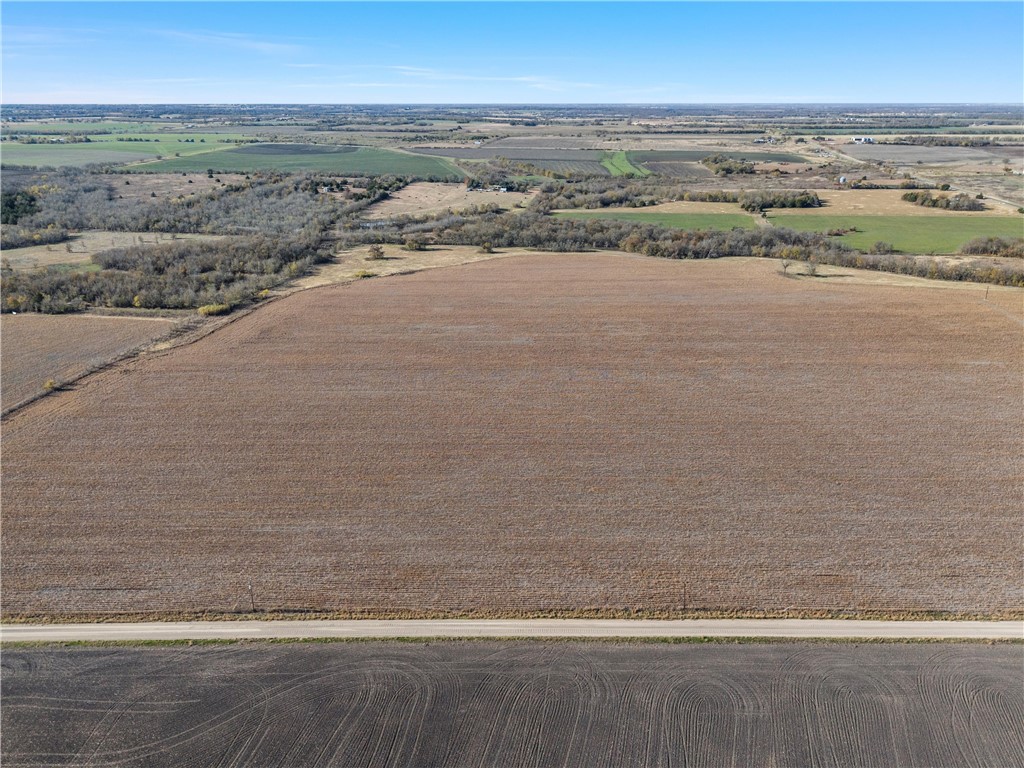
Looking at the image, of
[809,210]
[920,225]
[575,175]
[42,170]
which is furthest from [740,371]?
[42,170]

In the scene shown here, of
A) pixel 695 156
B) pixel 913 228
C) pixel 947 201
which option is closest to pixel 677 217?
pixel 913 228

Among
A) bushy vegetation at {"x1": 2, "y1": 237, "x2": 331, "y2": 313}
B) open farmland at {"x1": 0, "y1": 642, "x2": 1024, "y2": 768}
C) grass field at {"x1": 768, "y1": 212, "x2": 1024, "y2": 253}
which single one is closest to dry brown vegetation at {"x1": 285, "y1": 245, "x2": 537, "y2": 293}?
bushy vegetation at {"x1": 2, "y1": 237, "x2": 331, "y2": 313}

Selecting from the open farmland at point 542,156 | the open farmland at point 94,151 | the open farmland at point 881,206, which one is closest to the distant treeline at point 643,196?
the open farmland at point 881,206

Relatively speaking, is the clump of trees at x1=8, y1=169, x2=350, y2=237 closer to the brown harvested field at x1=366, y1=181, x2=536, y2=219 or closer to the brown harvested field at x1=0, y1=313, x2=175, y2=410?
the brown harvested field at x1=366, y1=181, x2=536, y2=219

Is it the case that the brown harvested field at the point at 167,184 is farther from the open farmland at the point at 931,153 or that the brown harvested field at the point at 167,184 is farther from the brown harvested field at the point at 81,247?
the open farmland at the point at 931,153

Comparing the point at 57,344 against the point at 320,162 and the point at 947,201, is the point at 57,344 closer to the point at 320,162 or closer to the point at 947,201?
the point at 947,201

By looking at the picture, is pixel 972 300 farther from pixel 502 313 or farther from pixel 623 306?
pixel 502 313
